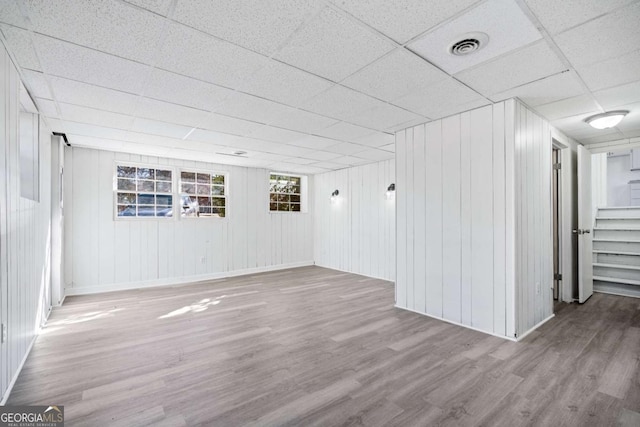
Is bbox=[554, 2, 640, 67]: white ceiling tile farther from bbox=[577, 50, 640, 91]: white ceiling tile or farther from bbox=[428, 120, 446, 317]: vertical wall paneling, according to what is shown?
bbox=[428, 120, 446, 317]: vertical wall paneling

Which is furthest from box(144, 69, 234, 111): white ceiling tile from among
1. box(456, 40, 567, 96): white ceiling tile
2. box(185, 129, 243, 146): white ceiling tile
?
box(456, 40, 567, 96): white ceiling tile

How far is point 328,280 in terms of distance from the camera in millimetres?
6059

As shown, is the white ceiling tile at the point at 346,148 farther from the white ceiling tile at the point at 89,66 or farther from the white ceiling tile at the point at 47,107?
the white ceiling tile at the point at 47,107

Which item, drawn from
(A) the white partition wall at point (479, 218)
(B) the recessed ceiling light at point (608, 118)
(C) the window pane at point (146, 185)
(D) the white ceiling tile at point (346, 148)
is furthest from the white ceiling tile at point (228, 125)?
(B) the recessed ceiling light at point (608, 118)

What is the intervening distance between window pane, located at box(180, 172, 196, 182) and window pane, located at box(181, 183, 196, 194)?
11 centimetres

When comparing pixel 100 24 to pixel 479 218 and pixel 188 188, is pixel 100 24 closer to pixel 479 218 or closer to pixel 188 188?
pixel 479 218

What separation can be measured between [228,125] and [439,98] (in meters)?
2.53

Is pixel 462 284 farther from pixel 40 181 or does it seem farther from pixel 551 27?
pixel 40 181

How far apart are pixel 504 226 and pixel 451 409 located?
1.96m

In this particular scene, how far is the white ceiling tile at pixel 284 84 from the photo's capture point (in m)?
2.37

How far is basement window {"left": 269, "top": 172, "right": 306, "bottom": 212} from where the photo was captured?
7457 millimetres

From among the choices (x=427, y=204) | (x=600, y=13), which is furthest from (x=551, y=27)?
(x=427, y=204)

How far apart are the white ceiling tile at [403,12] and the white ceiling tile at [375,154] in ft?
11.0

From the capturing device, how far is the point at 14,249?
7.54 ft
